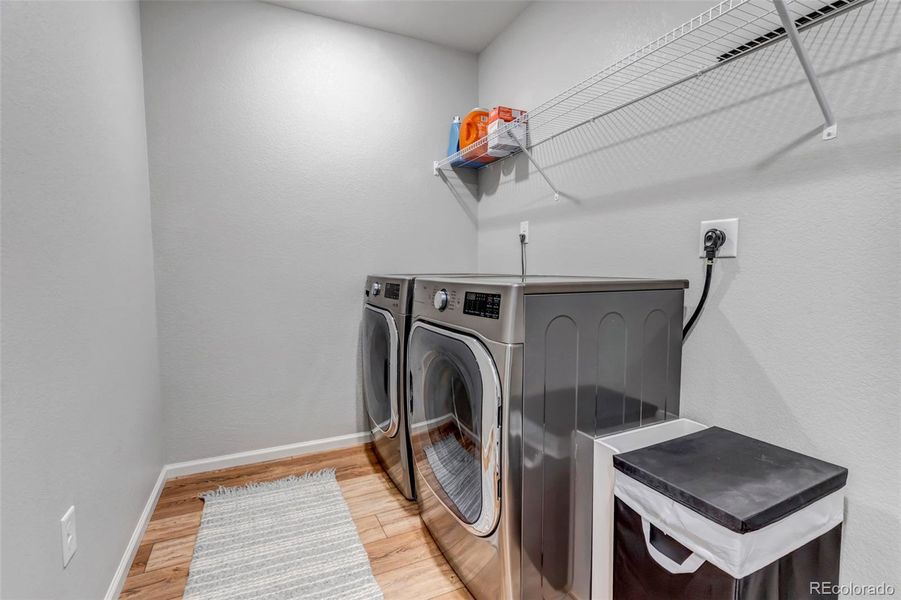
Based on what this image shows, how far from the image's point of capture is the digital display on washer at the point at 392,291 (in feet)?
5.81

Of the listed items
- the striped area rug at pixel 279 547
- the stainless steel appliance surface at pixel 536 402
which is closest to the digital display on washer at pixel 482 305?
the stainless steel appliance surface at pixel 536 402

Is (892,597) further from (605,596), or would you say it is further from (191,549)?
(191,549)

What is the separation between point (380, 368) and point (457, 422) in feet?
2.48

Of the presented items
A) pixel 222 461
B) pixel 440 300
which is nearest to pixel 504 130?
pixel 440 300

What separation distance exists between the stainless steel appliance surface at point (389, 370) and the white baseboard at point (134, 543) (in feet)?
3.19

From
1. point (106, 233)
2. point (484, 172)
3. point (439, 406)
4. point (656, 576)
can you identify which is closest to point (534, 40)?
point (484, 172)

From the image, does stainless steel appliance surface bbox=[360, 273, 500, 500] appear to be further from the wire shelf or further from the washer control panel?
the wire shelf

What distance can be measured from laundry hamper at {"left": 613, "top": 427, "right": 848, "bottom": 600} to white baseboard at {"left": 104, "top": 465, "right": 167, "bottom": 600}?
4.79 ft

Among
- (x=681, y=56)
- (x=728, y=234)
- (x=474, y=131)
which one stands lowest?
(x=728, y=234)

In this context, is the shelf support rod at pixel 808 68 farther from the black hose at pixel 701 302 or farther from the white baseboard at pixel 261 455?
the white baseboard at pixel 261 455

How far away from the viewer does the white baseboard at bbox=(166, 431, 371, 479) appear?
80.3 inches

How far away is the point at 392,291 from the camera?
6.01 feet

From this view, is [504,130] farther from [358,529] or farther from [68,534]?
[68,534]

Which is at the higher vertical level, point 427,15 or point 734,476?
point 427,15
